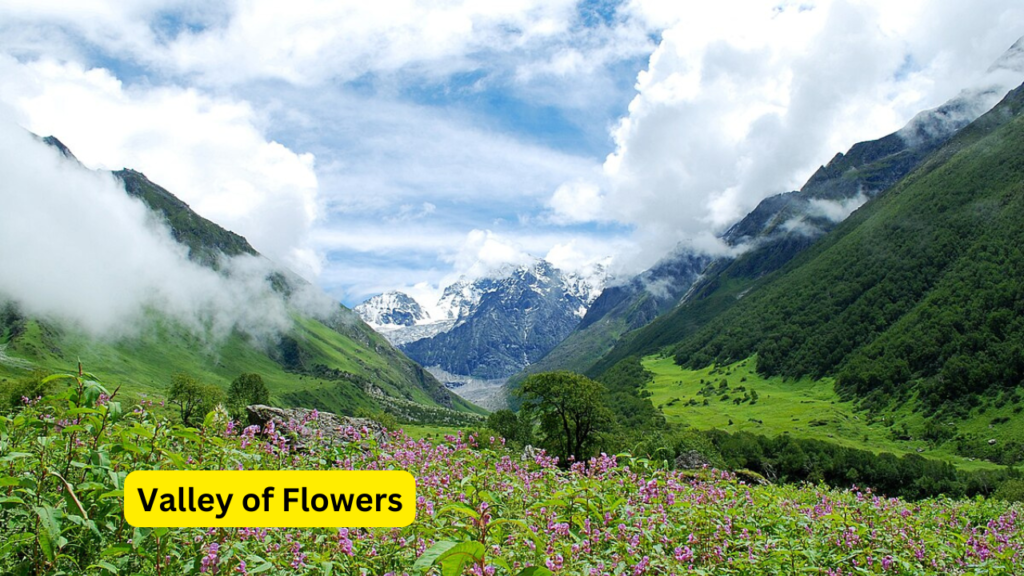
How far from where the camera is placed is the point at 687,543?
25.7 feet

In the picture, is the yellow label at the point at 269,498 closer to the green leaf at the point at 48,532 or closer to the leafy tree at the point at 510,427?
the green leaf at the point at 48,532

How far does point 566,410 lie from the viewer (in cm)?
6362

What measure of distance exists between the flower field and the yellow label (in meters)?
0.24

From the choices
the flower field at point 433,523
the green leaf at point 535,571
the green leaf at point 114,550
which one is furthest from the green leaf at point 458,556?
the green leaf at point 114,550

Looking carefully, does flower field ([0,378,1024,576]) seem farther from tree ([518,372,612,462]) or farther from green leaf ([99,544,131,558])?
tree ([518,372,612,462])

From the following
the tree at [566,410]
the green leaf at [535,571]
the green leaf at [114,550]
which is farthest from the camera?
the tree at [566,410]

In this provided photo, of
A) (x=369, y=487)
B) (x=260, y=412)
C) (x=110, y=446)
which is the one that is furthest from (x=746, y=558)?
(x=260, y=412)

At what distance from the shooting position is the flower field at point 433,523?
4.86m

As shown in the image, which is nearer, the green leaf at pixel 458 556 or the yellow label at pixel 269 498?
the green leaf at pixel 458 556

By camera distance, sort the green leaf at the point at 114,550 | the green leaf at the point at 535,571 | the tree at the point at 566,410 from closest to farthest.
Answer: the green leaf at the point at 535,571
the green leaf at the point at 114,550
the tree at the point at 566,410

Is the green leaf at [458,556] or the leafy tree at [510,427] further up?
the green leaf at [458,556]

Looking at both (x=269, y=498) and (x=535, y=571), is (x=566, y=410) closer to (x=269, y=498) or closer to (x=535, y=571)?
(x=269, y=498)

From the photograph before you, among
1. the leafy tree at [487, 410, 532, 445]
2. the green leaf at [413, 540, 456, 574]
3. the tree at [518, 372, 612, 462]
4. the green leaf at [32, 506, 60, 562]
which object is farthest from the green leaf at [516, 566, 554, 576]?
the leafy tree at [487, 410, 532, 445]

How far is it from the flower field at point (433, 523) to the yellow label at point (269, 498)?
24 cm
